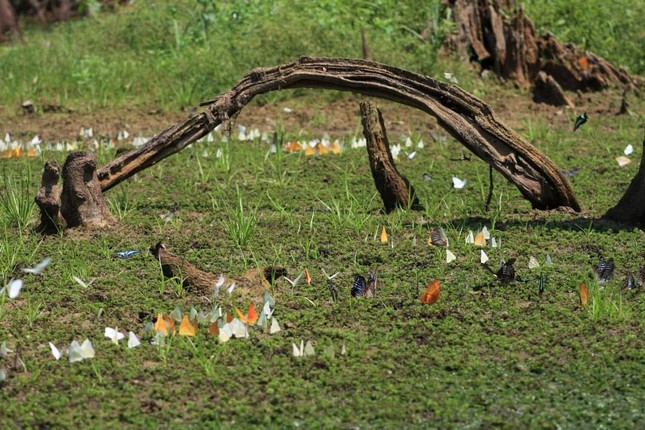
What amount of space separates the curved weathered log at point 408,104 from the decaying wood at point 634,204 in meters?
0.28

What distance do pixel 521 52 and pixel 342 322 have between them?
Answer: 206 inches

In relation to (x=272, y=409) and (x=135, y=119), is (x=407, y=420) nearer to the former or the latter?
(x=272, y=409)

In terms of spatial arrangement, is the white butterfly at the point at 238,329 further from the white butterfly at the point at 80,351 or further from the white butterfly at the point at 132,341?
the white butterfly at the point at 80,351

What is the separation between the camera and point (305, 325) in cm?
449

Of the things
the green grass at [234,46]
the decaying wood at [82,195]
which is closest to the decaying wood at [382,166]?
the decaying wood at [82,195]

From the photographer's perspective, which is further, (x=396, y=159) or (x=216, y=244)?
(x=396, y=159)

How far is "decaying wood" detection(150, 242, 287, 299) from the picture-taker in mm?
4812

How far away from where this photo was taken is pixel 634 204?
18.1ft

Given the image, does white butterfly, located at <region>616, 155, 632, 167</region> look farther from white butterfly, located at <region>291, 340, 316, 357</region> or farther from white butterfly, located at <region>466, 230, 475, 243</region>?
white butterfly, located at <region>291, 340, 316, 357</region>

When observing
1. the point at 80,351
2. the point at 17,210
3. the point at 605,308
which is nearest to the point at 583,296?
the point at 605,308

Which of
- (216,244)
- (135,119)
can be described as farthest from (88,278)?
(135,119)

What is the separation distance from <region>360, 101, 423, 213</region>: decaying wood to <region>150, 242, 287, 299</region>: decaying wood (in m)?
1.12

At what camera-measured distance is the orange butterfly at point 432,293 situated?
4.61 m

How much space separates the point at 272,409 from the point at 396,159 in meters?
3.62
